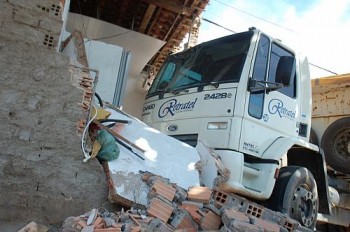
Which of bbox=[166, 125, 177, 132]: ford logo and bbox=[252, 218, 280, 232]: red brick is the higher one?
bbox=[166, 125, 177, 132]: ford logo

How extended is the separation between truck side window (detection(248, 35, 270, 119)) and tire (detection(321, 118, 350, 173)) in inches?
116

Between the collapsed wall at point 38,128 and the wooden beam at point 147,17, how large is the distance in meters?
4.54

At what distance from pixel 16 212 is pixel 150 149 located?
169 centimetres

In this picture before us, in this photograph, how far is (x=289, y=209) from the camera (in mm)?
4945

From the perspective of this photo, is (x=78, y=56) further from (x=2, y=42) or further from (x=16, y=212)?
(x=16, y=212)

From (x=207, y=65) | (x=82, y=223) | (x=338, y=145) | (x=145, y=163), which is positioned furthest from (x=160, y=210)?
(x=338, y=145)

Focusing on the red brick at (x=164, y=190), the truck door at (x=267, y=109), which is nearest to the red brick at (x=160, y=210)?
the red brick at (x=164, y=190)

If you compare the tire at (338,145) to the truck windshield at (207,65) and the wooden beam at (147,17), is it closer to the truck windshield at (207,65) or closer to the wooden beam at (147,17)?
the truck windshield at (207,65)

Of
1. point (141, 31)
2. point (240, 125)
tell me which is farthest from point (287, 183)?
point (141, 31)

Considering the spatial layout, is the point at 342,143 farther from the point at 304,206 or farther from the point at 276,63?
the point at 276,63

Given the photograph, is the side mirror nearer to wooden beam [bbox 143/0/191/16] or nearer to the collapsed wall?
the collapsed wall

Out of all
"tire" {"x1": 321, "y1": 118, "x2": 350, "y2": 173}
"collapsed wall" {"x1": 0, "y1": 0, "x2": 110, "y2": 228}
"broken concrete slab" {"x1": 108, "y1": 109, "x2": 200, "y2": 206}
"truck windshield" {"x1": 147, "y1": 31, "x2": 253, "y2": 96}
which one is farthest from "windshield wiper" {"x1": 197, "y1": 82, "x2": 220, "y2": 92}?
"tire" {"x1": 321, "y1": 118, "x2": 350, "y2": 173}

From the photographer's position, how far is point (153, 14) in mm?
8727

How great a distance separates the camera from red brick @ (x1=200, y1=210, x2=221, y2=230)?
11.7ft
